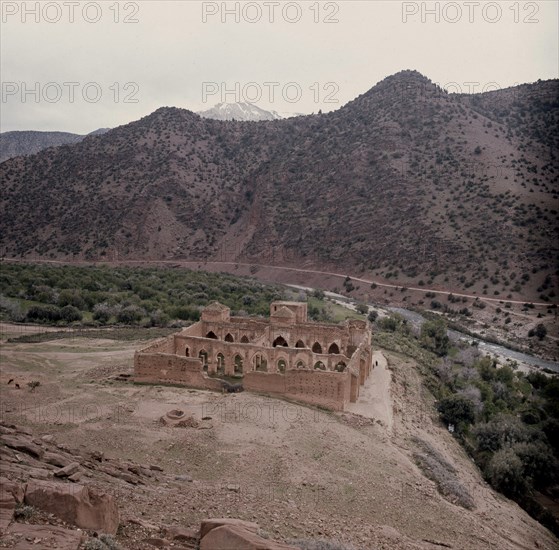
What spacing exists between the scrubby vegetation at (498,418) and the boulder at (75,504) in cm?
1441

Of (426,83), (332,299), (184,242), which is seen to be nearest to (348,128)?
(426,83)

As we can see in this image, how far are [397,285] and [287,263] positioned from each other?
24702 mm

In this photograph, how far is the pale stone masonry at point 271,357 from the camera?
26484mm

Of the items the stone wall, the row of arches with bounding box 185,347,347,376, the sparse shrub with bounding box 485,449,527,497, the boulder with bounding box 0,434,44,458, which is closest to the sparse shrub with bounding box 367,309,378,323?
the row of arches with bounding box 185,347,347,376

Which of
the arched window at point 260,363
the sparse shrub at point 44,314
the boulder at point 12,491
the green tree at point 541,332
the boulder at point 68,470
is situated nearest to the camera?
the boulder at point 12,491

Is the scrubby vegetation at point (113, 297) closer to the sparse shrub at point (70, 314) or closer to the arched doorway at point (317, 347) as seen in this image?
the sparse shrub at point (70, 314)

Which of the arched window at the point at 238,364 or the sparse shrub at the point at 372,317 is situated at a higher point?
the arched window at the point at 238,364

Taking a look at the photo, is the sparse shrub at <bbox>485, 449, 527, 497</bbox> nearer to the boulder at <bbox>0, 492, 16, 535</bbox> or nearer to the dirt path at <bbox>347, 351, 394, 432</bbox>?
the dirt path at <bbox>347, 351, 394, 432</bbox>

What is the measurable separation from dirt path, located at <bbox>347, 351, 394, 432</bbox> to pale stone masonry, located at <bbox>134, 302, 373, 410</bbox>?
0.60 m

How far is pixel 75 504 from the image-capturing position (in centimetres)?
1008

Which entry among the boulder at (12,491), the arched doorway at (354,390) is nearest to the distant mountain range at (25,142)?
the arched doorway at (354,390)

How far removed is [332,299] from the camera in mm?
69312

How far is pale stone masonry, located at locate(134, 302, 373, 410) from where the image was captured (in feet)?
86.9

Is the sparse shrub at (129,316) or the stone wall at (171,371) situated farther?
the sparse shrub at (129,316)
